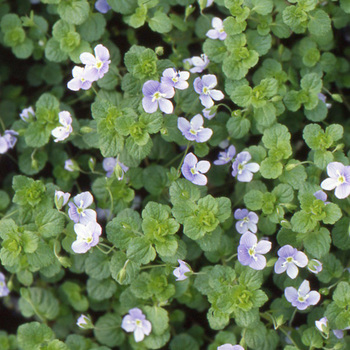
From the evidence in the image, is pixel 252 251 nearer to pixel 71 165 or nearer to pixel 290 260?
pixel 290 260

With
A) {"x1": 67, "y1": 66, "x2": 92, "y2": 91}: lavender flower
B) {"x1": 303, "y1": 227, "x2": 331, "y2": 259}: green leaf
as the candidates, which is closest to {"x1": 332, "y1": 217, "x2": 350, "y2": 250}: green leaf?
{"x1": 303, "y1": 227, "x2": 331, "y2": 259}: green leaf

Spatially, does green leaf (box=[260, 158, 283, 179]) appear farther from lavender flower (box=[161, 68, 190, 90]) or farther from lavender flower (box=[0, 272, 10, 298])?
lavender flower (box=[0, 272, 10, 298])

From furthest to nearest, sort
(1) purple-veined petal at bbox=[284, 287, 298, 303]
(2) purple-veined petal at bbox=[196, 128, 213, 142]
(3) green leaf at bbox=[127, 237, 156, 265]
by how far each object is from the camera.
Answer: (2) purple-veined petal at bbox=[196, 128, 213, 142] → (1) purple-veined petal at bbox=[284, 287, 298, 303] → (3) green leaf at bbox=[127, 237, 156, 265]

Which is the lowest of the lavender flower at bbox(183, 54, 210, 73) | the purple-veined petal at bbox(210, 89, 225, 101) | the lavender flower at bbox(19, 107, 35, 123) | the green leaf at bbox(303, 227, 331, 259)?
the green leaf at bbox(303, 227, 331, 259)

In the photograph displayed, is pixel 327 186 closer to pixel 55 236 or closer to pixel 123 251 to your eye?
pixel 123 251

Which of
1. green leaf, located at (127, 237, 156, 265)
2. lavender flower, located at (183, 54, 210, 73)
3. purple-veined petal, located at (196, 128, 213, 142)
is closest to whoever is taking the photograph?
green leaf, located at (127, 237, 156, 265)

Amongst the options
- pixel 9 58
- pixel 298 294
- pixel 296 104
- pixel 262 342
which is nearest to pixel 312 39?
pixel 296 104

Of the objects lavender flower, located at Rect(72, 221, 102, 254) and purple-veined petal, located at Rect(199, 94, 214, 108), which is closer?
lavender flower, located at Rect(72, 221, 102, 254)
